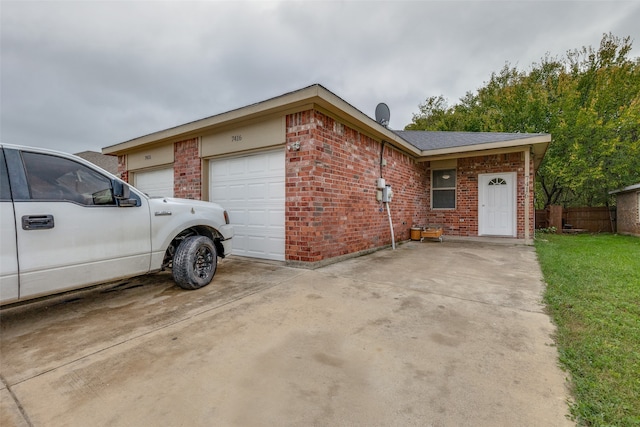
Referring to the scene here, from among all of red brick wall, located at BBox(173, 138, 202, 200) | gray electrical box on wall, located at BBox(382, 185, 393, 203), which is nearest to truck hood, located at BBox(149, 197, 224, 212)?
red brick wall, located at BBox(173, 138, 202, 200)

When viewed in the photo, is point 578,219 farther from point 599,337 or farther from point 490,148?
point 599,337

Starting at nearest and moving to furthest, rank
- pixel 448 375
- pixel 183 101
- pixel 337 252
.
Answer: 1. pixel 448 375
2. pixel 337 252
3. pixel 183 101

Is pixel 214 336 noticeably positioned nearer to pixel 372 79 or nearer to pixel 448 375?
pixel 448 375

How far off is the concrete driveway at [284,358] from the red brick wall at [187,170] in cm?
328

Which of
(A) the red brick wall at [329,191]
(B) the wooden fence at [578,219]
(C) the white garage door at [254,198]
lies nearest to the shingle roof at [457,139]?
(A) the red brick wall at [329,191]

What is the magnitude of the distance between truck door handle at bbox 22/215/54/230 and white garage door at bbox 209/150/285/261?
128 inches

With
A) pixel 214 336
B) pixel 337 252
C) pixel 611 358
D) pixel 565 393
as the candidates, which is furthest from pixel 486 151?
pixel 214 336

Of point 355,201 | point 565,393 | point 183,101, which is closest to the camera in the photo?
point 565,393

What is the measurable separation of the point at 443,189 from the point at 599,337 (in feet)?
25.9

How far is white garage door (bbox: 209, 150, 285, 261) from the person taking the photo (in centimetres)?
521

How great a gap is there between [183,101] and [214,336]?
565 inches

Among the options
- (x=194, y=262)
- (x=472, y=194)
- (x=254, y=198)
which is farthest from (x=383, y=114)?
(x=194, y=262)

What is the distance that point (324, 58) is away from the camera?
9.61 metres

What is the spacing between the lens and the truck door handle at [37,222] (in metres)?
2.23
